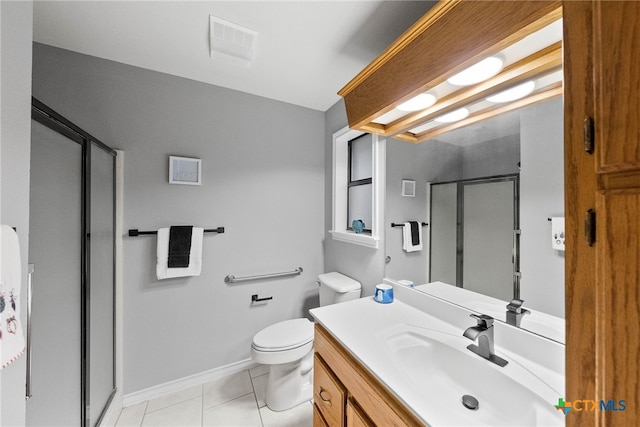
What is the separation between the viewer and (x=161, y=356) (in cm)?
166

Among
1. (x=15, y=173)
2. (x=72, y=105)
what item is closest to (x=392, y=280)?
(x=15, y=173)

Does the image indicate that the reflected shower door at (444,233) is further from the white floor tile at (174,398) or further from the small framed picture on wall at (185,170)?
the white floor tile at (174,398)

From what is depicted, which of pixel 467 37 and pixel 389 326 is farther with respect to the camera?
pixel 389 326

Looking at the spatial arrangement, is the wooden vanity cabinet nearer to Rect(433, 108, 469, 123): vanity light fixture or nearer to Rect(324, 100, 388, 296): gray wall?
Rect(324, 100, 388, 296): gray wall

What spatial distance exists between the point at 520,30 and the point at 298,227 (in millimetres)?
1791

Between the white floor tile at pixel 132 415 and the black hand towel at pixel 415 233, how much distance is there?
2.04 metres

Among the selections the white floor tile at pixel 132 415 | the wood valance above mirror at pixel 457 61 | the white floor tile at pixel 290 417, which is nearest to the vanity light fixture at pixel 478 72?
the wood valance above mirror at pixel 457 61

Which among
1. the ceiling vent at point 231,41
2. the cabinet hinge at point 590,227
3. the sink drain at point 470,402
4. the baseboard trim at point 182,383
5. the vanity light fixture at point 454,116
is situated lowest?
the baseboard trim at point 182,383

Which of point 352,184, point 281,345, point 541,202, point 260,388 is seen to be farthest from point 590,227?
point 260,388

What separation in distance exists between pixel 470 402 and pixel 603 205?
704mm

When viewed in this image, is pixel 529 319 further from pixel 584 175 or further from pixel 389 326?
pixel 584 175

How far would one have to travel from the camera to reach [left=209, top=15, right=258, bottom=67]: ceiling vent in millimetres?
1240

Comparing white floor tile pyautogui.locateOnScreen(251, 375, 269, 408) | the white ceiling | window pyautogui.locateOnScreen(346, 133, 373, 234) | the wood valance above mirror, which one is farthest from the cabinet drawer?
the white ceiling

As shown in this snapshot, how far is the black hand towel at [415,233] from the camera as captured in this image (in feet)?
4.29
